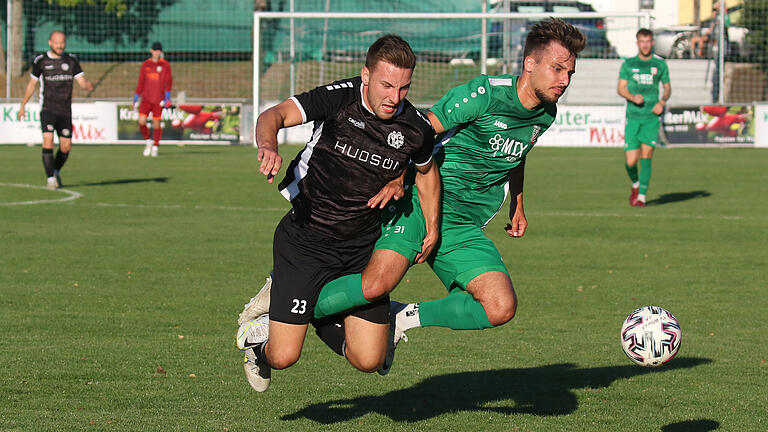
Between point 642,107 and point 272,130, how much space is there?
11.9 m

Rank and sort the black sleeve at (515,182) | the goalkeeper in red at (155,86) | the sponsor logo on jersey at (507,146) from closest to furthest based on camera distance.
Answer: the sponsor logo on jersey at (507,146) → the black sleeve at (515,182) → the goalkeeper in red at (155,86)

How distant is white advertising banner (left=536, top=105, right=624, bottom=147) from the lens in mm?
29594

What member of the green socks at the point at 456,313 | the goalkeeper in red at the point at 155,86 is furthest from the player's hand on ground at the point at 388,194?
the goalkeeper in red at the point at 155,86

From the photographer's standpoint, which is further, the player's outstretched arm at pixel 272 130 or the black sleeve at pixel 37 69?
the black sleeve at pixel 37 69

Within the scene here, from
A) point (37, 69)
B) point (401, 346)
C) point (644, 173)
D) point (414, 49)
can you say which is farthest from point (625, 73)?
point (414, 49)

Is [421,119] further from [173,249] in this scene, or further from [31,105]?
[31,105]

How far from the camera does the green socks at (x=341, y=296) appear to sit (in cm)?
605

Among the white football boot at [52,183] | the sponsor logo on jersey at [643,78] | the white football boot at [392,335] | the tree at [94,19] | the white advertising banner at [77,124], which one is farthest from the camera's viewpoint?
the tree at [94,19]

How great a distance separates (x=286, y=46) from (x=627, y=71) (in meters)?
18.9

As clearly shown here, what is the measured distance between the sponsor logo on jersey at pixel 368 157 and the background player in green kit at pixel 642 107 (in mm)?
11018

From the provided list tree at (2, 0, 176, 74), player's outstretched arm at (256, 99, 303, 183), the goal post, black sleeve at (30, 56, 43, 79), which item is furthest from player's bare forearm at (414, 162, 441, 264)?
tree at (2, 0, 176, 74)

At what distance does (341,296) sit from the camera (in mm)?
6102

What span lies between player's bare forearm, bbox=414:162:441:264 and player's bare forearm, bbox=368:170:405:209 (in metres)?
0.29

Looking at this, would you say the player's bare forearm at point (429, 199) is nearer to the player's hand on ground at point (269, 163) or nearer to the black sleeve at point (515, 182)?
the black sleeve at point (515, 182)
